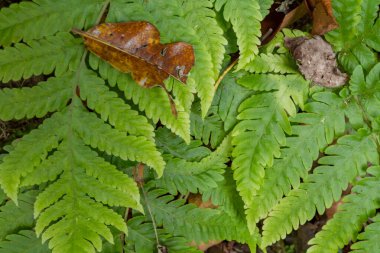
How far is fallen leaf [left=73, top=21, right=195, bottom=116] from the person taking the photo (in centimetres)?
229

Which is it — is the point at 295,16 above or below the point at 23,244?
above

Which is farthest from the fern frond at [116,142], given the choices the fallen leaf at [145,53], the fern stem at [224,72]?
the fern stem at [224,72]

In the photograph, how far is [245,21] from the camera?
2.37 meters

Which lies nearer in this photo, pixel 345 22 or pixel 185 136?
pixel 185 136

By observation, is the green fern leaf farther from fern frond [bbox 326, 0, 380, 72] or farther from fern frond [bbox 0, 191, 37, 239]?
fern frond [bbox 326, 0, 380, 72]

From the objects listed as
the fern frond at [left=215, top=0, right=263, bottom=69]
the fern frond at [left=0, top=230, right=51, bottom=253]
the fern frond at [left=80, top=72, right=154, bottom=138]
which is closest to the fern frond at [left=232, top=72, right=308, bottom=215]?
the fern frond at [left=215, top=0, right=263, bottom=69]

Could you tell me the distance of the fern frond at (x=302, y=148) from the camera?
100 inches

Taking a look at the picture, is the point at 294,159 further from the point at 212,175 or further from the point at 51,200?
the point at 51,200

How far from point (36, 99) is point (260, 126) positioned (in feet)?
4.24

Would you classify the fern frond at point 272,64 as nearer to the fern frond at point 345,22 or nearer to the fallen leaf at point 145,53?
the fern frond at point 345,22

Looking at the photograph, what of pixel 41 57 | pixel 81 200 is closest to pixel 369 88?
pixel 81 200

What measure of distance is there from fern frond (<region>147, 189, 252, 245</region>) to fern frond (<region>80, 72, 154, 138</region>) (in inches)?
23.8

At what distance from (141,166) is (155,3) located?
1.04 meters

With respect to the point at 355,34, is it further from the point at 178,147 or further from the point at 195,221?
the point at 195,221
